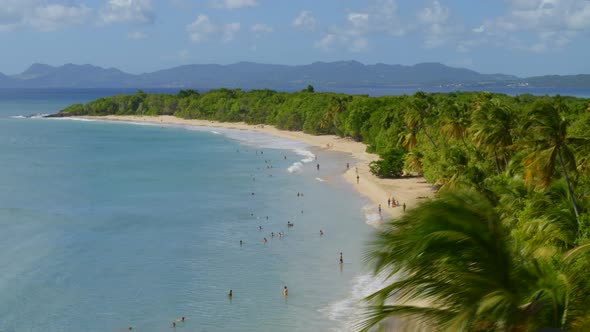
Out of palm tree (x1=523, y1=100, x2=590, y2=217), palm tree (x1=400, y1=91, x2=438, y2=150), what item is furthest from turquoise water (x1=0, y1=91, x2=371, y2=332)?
palm tree (x1=523, y1=100, x2=590, y2=217)

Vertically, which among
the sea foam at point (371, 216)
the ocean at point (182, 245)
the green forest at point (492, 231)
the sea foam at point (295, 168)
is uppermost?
the green forest at point (492, 231)

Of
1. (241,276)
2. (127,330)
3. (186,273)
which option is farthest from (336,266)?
(127,330)

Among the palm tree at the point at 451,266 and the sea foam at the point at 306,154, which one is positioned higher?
the palm tree at the point at 451,266

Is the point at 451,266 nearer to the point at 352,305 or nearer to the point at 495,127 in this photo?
the point at 352,305

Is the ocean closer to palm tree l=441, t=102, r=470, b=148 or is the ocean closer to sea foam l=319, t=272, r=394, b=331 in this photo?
sea foam l=319, t=272, r=394, b=331

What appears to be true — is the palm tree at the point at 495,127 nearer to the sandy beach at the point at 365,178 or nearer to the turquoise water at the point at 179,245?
the sandy beach at the point at 365,178

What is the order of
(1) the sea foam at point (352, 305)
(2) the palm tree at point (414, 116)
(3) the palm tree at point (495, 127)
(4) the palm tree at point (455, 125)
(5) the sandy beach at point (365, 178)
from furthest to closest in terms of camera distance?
(2) the palm tree at point (414, 116), (5) the sandy beach at point (365, 178), (4) the palm tree at point (455, 125), (3) the palm tree at point (495, 127), (1) the sea foam at point (352, 305)

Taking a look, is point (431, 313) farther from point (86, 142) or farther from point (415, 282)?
point (86, 142)

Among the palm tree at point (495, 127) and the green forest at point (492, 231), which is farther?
the palm tree at point (495, 127)

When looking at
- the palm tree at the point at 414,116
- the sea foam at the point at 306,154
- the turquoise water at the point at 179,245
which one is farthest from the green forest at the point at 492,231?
the sea foam at the point at 306,154
